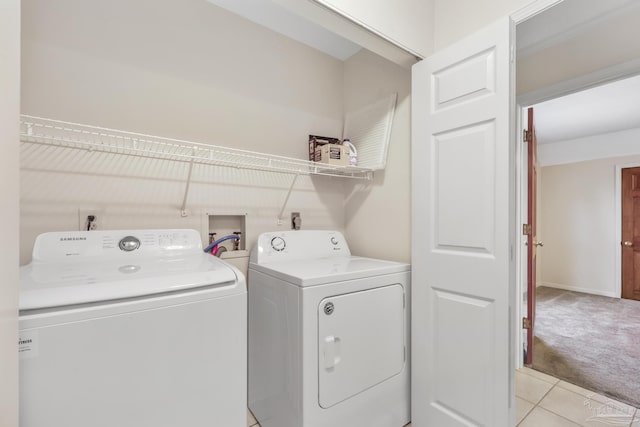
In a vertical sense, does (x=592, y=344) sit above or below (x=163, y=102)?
below

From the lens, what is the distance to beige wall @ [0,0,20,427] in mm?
592

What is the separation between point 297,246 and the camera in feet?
6.42

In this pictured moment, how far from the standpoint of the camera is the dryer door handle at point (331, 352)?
137cm

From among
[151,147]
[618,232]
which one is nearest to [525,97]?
[151,147]

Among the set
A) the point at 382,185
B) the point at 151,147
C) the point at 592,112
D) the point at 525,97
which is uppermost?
the point at 592,112

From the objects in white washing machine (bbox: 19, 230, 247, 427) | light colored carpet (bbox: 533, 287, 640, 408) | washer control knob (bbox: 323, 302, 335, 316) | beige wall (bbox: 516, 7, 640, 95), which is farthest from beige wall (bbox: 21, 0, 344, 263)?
light colored carpet (bbox: 533, 287, 640, 408)

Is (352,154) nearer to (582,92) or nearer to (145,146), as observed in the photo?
(145,146)

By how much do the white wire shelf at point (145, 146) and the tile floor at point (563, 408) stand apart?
161 centimetres

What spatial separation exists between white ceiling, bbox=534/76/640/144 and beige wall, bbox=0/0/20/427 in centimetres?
391

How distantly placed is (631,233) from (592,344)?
2.84 meters

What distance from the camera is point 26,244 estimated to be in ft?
4.34

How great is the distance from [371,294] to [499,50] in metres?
1.34

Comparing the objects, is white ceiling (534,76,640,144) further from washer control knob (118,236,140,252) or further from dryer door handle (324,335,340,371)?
washer control knob (118,236,140,252)

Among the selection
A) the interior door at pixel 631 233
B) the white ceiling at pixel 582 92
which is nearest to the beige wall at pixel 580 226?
the interior door at pixel 631 233
